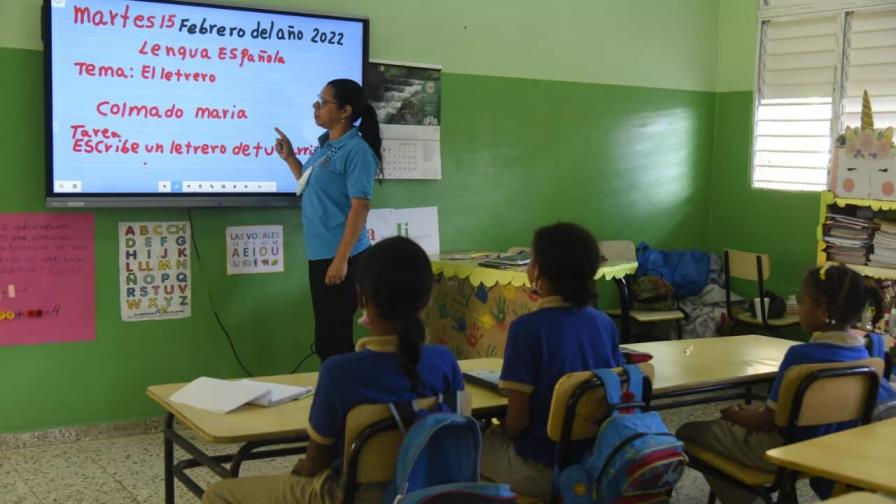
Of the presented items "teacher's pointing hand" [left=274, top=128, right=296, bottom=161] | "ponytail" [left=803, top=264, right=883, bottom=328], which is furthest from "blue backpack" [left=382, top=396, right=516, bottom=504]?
"teacher's pointing hand" [left=274, top=128, right=296, bottom=161]

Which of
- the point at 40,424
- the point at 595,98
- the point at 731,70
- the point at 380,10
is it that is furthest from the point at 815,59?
the point at 40,424

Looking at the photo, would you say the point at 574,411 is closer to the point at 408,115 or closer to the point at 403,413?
the point at 403,413

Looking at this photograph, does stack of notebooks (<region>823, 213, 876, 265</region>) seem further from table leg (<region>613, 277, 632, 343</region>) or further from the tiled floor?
the tiled floor

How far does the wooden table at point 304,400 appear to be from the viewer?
2.27m

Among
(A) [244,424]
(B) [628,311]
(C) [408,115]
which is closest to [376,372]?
(A) [244,424]

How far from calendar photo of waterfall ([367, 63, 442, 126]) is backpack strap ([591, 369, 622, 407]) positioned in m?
2.77

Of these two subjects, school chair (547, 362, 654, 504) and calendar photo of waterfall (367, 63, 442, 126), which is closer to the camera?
school chair (547, 362, 654, 504)

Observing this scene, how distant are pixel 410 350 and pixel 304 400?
22.1 inches

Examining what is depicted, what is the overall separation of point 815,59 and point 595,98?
1361 millimetres

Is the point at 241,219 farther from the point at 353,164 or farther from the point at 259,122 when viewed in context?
the point at 353,164

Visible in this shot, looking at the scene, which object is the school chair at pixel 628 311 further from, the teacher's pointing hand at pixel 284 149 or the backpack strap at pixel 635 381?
the backpack strap at pixel 635 381

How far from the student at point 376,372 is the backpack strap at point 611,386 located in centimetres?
40

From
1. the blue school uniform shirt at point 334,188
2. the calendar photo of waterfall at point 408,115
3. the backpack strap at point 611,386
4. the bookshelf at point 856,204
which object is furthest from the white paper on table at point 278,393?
the bookshelf at point 856,204

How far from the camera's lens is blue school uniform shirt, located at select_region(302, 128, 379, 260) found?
3928mm
